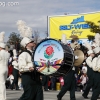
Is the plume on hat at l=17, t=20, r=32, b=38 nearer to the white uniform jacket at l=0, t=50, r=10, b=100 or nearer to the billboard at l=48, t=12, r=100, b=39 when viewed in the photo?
the white uniform jacket at l=0, t=50, r=10, b=100

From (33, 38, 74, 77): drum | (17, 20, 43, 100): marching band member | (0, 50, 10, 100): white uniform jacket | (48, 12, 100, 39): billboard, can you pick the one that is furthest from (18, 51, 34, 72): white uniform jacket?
(48, 12, 100, 39): billboard

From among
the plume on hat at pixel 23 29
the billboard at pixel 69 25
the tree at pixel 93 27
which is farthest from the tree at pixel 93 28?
the plume on hat at pixel 23 29

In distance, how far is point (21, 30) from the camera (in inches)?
313

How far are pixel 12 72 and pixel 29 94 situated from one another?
1075cm

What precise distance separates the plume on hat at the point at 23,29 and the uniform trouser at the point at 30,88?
2.75 ft

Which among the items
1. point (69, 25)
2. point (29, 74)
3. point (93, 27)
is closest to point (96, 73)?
point (29, 74)

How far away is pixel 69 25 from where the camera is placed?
3017 cm

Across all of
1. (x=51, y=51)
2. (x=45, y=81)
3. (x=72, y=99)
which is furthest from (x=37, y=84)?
(x=45, y=81)

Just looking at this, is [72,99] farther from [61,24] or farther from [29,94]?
[61,24]

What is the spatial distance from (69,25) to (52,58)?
2311 cm

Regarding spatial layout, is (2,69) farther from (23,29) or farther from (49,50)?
(49,50)

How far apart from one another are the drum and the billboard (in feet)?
71.3

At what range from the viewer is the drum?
7098 millimetres

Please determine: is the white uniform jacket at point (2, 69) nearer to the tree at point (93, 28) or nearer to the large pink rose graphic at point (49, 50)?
the large pink rose graphic at point (49, 50)
